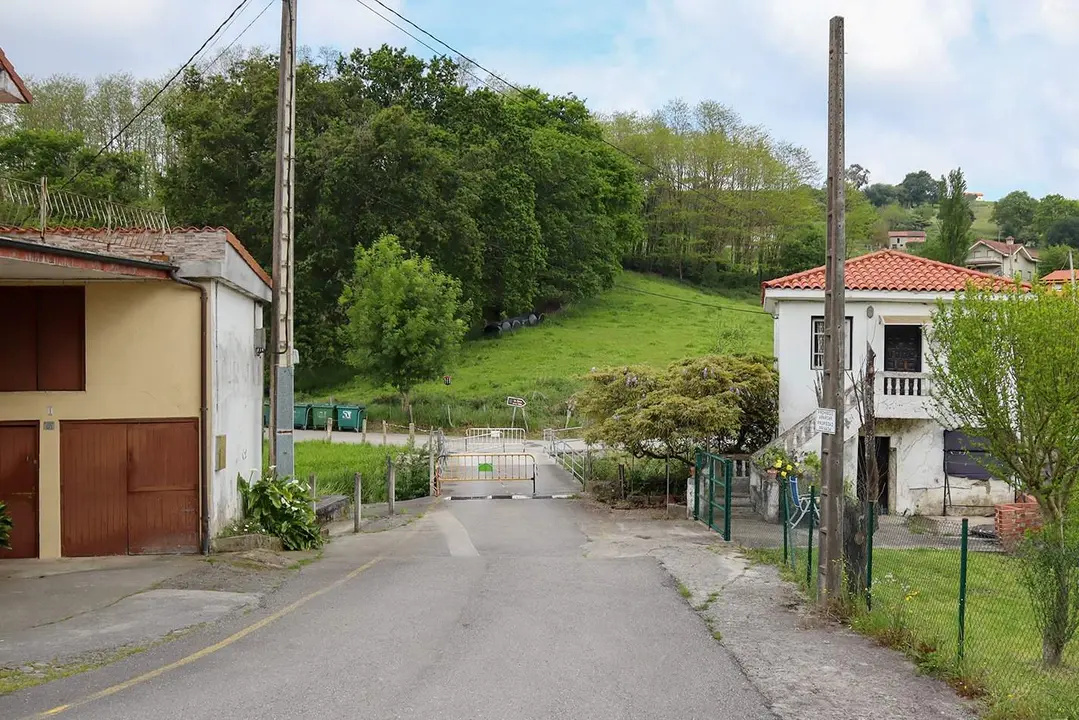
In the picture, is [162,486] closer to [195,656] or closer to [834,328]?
[195,656]

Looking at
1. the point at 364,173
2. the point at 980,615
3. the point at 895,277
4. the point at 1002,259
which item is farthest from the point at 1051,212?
the point at 980,615

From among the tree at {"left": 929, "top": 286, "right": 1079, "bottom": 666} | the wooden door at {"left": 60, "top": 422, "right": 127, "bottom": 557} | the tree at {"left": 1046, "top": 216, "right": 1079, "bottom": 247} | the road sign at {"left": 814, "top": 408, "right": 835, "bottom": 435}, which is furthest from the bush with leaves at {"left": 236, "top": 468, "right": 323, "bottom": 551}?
the tree at {"left": 1046, "top": 216, "right": 1079, "bottom": 247}

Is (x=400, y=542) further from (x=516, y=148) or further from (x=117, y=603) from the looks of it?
(x=516, y=148)

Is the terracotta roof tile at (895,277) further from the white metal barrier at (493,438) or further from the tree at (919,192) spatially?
the tree at (919,192)

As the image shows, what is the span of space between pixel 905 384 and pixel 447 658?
56.6 ft

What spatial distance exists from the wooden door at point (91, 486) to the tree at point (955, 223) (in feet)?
185

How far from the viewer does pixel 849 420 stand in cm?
2261

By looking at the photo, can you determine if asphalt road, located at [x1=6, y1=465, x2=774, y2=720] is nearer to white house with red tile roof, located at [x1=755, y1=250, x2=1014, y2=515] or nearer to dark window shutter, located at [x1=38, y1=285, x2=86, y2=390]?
dark window shutter, located at [x1=38, y1=285, x2=86, y2=390]

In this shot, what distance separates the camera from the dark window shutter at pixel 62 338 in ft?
45.5

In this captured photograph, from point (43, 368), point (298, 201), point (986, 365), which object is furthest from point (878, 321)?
point (298, 201)

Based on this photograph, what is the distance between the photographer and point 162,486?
14117 mm

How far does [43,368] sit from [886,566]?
12.8 metres

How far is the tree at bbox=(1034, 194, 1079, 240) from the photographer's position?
405 ft

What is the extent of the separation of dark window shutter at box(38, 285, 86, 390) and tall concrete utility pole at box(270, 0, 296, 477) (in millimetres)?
2986
